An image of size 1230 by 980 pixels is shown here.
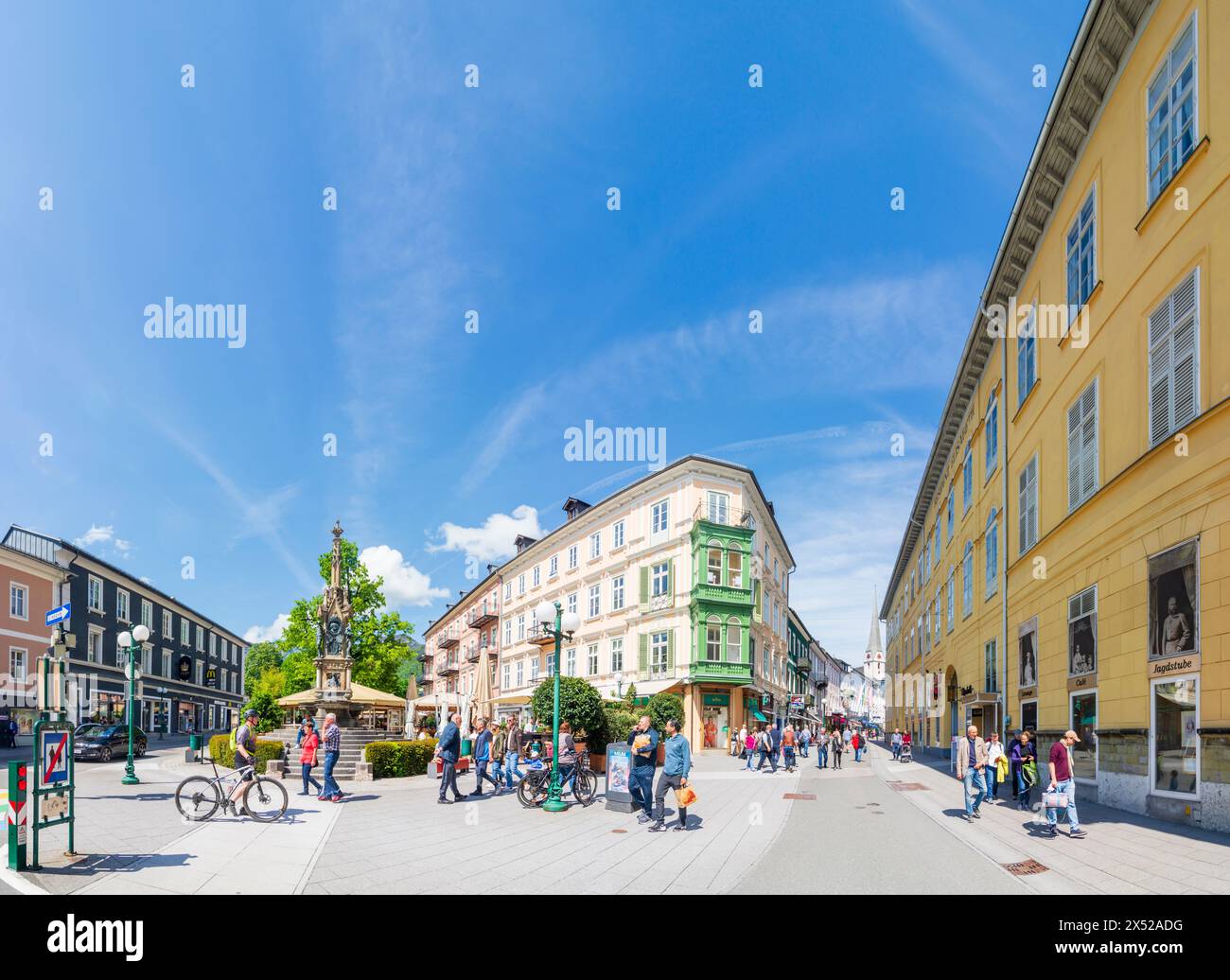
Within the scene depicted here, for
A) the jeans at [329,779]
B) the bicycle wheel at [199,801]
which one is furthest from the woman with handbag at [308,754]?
the bicycle wheel at [199,801]

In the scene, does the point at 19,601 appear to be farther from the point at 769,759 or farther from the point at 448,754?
the point at 769,759

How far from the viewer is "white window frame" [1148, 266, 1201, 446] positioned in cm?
1275

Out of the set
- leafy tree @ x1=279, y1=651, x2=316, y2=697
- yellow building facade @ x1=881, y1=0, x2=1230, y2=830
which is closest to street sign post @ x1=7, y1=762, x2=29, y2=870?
yellow building facade @ x1=881, y1=0, x2=1230, y2=830

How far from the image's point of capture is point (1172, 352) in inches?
534

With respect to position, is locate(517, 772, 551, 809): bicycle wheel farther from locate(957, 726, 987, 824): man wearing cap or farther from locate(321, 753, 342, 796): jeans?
locate(957, 726, 987, 824): man wearing cap

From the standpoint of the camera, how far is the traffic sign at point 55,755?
9.24 meters

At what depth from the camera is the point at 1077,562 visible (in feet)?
58.6

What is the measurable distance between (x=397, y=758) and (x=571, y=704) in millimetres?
5682

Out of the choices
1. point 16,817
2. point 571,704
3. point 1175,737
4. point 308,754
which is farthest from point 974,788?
point 16,817
